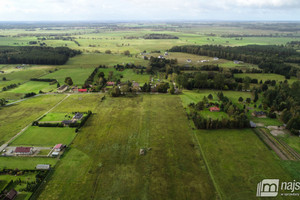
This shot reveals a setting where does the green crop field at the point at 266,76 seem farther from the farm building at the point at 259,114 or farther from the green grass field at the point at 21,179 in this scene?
the green grass field at the point at 21,179

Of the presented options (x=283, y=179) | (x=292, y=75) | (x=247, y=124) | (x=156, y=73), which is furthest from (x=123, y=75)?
(x=292, y=75)

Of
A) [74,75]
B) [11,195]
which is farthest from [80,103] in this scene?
[11,195]

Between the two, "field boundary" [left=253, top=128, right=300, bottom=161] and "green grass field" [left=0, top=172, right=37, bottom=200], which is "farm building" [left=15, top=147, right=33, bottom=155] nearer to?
"green grass field" [left=0, top=172, right=37, bottom=200]

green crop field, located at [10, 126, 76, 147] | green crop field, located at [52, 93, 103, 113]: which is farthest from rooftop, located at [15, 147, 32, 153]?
green crop field, located at [52, 93, 103, 113]

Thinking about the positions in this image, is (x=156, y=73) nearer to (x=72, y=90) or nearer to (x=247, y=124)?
(x=72, y=90)

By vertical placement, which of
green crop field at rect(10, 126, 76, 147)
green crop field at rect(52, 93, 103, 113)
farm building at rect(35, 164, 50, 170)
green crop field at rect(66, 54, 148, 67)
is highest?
green crop field at rect(66, 54, 148, 67)

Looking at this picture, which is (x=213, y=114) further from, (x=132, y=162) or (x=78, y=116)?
(x=78, y=116)
